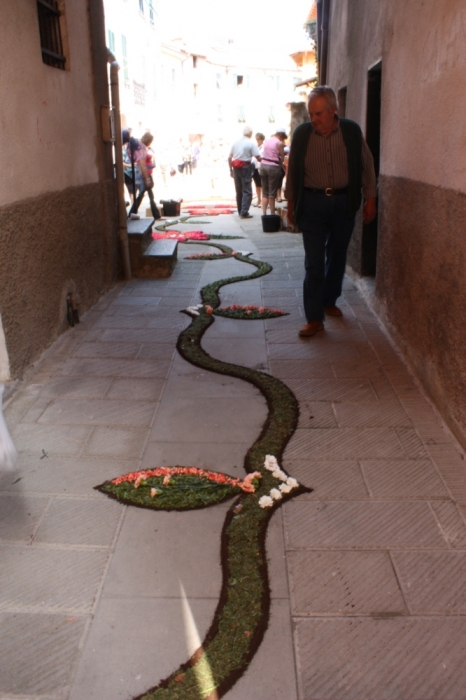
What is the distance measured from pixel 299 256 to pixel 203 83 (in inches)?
1669

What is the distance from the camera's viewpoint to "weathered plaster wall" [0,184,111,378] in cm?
417

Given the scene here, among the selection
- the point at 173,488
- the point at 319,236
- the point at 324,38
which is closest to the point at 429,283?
the point at 319,236

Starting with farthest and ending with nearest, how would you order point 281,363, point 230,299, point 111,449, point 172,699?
point 230,299, point 281,363, point 111,449, point 172,699

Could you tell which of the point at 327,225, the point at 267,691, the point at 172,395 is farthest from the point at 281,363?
the point at 267,691

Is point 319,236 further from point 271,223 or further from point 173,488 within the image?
point 271,223

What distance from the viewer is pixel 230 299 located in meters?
6.53

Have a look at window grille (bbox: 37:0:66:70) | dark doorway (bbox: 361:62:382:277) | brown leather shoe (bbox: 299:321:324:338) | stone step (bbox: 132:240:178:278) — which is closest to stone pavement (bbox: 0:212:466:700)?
brown leather shoe (bbox: 299:321:324:338)

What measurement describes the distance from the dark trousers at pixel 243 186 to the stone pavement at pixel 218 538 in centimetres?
906

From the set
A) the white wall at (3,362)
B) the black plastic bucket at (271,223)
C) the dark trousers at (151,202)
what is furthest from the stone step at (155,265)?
the dark trousers at (151,202)

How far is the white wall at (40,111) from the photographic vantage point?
164 inches

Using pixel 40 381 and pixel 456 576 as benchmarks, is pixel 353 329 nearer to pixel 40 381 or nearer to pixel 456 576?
pixel 40 381

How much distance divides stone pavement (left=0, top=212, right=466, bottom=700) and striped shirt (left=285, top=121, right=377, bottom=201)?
1335 mm

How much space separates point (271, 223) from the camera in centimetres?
1134

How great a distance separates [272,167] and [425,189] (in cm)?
872
